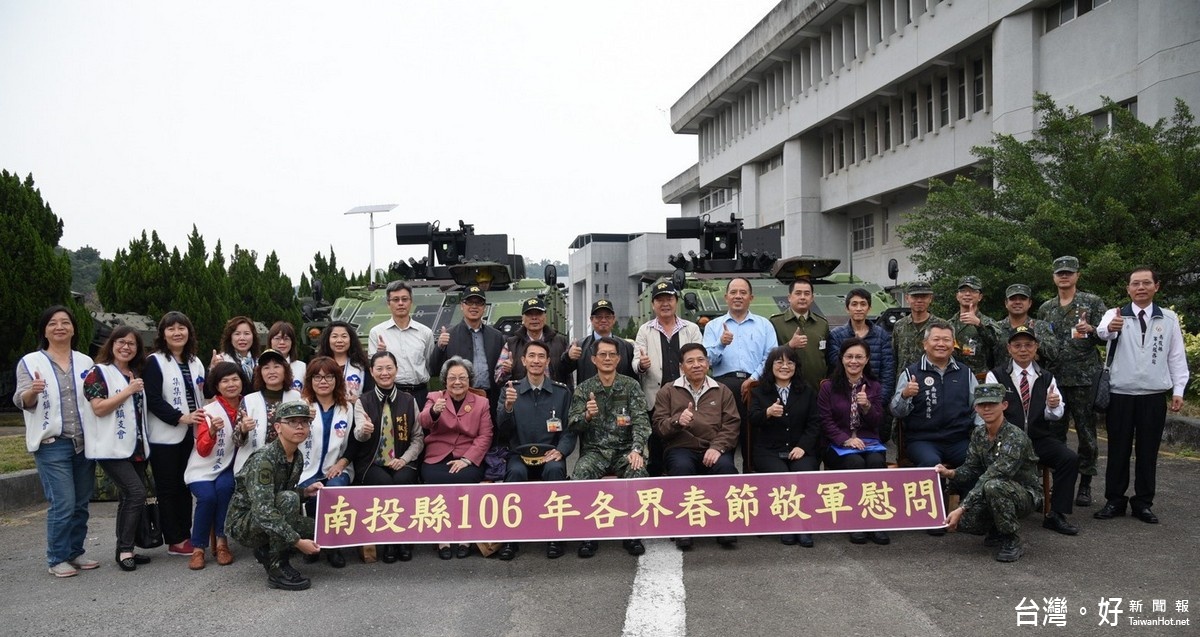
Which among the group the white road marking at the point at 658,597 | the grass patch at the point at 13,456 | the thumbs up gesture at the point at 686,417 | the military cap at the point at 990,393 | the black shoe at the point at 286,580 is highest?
the military cap at the point at 990,393

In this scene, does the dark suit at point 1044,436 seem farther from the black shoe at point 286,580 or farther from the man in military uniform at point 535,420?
the black shoe at point 286,580

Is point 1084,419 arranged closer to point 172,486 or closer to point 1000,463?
point 1000,463

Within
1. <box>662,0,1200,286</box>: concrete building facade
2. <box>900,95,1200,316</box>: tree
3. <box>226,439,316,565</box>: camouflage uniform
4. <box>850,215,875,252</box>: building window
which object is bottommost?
<box>226,439,316,565</box>: camouflage uniform

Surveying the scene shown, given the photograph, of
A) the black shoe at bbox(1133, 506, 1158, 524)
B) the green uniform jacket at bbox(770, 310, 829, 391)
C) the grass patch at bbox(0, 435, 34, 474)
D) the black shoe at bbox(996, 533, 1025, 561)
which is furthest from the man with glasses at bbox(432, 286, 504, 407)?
the black shoe at bbox(1133, 506, 1158, 524)

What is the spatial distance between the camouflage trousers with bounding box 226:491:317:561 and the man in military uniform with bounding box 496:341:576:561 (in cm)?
145

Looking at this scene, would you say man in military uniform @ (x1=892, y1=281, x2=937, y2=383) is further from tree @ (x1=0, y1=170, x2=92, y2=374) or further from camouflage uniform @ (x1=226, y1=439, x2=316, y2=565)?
tree @ (x1=0, y1=170, x2=92, y2=374)

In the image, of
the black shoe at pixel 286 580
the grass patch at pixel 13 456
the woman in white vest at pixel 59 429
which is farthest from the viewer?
the grass patch at pixel 13 456

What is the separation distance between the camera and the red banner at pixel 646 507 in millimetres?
6219

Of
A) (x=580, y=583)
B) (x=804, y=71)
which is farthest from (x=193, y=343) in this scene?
(x=804, y=71)

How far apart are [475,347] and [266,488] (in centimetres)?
276

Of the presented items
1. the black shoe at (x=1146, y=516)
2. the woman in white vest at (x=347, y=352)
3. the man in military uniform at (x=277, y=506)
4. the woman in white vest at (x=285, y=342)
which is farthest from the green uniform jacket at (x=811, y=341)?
the man in military uniform at (x=277, y=506)

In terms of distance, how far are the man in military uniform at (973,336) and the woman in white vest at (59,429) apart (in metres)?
6.39

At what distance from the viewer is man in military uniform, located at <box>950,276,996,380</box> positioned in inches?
288

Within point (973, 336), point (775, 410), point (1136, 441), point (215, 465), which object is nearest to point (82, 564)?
point (215, 465)
